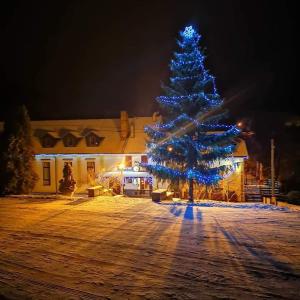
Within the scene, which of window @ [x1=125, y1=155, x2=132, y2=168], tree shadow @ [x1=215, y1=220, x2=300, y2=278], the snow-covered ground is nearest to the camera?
the snow-covered ground

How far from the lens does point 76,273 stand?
6.86 m

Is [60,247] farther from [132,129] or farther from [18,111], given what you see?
[132,129]

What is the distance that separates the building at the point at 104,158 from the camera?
26.7 metres

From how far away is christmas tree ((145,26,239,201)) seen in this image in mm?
16656

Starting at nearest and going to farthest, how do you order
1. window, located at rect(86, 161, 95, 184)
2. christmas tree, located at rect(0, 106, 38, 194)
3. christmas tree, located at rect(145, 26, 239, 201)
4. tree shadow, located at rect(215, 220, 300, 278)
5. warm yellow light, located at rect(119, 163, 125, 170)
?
tree shadow, located at rect(215, 220, 300, 278) < christmas tree, located at rect(145, 26, 239, 201) < christmas tree, located at rect(0, 106, 38, 194) < warm yellow light, located at rect(119, 163, 125, 170) < window, located at rect(86, 161, 95, 184)

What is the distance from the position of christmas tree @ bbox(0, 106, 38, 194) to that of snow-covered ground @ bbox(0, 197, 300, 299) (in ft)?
33.9

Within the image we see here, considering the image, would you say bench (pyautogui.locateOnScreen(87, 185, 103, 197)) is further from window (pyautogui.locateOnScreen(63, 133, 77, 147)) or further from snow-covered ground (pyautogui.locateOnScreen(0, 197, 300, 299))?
window (pyautogui.locateOnScreen(63, 133, 77, 147))

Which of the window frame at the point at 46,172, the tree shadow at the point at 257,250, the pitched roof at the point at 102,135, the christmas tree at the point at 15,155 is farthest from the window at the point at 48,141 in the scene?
the tree shadow at the point at 257,250

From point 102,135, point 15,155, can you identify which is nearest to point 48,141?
point 102,135

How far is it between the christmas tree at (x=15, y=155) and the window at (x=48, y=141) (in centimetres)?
574

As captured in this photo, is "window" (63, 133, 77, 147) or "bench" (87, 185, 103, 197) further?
"window" (63, 133, 77, 147)

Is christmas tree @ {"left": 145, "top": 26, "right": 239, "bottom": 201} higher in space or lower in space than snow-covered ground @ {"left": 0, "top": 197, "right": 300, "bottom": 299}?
higher

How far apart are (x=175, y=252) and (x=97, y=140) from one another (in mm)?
22149

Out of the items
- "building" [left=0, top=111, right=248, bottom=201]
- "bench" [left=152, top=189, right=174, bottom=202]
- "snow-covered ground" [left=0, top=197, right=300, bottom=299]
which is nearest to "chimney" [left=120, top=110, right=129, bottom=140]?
"building" [left=0, top=111, right=248, bottom=201]
